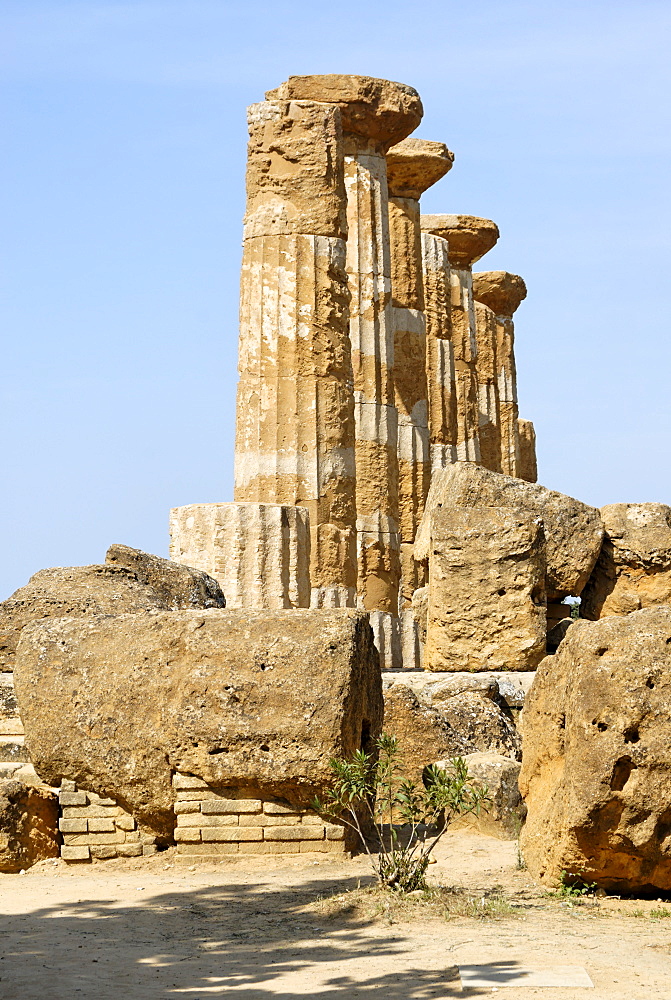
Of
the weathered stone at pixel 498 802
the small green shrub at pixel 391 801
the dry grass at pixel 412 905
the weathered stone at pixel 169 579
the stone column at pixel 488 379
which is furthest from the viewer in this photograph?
the stone column at pixel 488 379

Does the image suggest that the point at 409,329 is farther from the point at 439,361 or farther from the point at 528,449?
the point at 528,449

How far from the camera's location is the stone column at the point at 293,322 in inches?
561

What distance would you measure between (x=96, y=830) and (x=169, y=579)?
231 cm

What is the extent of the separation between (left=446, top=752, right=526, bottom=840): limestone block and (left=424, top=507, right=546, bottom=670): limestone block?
257cm

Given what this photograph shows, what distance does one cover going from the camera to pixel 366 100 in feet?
51.5

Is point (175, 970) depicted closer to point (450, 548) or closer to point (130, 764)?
point (130, 764)

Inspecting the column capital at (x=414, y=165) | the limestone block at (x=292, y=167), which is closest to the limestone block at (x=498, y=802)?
the limestone block at (x=292, y=167)

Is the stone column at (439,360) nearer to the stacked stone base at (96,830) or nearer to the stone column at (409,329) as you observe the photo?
the stone column at (409,329)

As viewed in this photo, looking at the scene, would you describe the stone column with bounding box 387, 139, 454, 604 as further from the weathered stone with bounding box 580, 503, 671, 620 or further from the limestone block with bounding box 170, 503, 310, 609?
the limestone block with bounding box 170, 503, 310, 609

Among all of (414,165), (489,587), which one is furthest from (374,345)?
(489,587)

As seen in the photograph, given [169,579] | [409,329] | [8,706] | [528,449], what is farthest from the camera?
[528,449]

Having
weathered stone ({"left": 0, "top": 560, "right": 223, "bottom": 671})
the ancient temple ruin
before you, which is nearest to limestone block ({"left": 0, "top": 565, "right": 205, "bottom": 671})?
weathered stone ({"left": 0, "top": 560, "right": 223, "bottom": 671})

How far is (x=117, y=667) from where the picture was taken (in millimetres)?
7762

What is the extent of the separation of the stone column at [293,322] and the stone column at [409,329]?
154 inches
